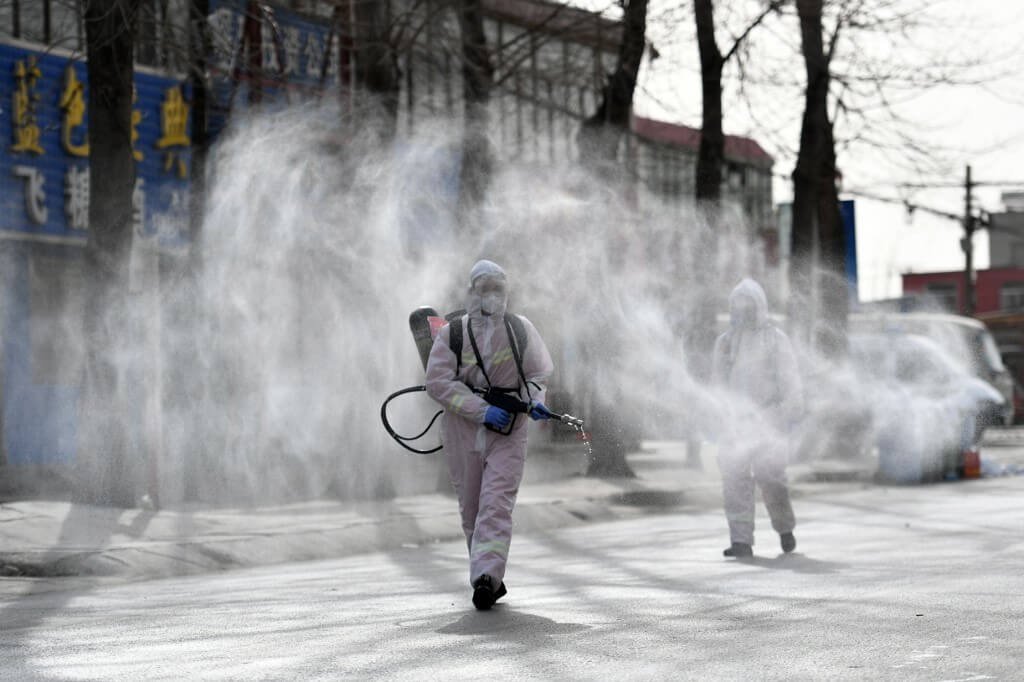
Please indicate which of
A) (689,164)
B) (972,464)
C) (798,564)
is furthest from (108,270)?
(689,164)

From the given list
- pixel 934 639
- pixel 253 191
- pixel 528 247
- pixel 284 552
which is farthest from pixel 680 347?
pixel 934 639

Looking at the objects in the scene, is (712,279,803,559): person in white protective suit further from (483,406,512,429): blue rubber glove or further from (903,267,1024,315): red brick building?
(903,267,1024,315): red brick building

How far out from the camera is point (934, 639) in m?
6.55

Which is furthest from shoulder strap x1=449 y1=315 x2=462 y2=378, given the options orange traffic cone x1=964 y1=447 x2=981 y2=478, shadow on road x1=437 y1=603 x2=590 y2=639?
orange traffic cone x1=964 y1=447 x2=981 y2=478

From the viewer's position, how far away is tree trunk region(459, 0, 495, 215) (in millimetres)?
17250

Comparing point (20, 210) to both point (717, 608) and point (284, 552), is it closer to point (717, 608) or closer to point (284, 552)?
point (284, 552)

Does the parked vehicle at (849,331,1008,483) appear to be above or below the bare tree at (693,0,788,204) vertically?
below

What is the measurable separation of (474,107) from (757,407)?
804 cm

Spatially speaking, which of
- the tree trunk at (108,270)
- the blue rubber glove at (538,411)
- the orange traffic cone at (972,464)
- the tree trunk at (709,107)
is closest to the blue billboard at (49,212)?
the tree trunk at (108,270)

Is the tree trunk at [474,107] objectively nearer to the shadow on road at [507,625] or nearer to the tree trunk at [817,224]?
the tree trunk at [817,224]

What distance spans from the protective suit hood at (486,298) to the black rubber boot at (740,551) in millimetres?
2882

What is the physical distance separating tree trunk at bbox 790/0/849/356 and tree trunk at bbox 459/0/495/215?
20.9 ft

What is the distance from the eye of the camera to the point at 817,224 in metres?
23.9

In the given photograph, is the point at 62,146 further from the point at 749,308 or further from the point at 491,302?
the point at 491,302
